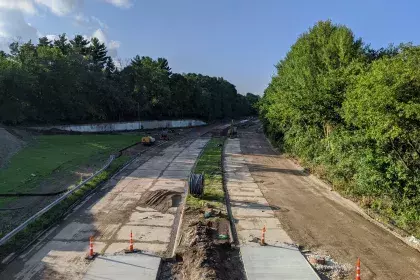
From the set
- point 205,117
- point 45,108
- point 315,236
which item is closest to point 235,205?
point 315,236

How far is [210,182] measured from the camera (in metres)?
26.0

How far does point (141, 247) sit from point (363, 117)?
11100mm

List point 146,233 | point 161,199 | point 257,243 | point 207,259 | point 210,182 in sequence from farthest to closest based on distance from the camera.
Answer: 1. point 210,182
2. point 161,199
3. point 146,233
4. point 257,243
5. point 207,259

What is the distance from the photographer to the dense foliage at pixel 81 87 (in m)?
54.0

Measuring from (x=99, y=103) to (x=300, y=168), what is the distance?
2018 inches

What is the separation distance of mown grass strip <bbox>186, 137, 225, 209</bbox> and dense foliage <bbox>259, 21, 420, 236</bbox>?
7.59 meters

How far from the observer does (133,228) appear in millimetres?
16484

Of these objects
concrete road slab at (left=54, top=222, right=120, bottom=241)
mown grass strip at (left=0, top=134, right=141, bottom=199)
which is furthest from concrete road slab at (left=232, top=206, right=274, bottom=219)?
mown grass strip at (left=0, top=134, right=141, bottom=199)

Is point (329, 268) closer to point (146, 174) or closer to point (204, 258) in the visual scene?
point (204, 258)

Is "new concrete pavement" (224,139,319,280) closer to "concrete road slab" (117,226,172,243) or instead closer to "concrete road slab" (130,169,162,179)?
"concrete road slab" (117,226,172,243)

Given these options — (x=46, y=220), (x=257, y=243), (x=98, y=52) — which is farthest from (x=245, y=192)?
(x=98, y=52)

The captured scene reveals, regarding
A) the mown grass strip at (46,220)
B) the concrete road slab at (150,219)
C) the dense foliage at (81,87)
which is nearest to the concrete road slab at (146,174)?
the mown grass strip at (46,220)

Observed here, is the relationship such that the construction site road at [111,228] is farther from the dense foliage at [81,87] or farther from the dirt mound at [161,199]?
the dense foliage at [81,87]

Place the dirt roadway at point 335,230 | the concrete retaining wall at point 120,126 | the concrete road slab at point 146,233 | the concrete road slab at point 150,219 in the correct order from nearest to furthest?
1. the dirt roadway at point 335,230
2. the concrete road slab at point 146,233
3. the concrete road slab at point 150,219
4. the concrete retaining wall at point 120,126
